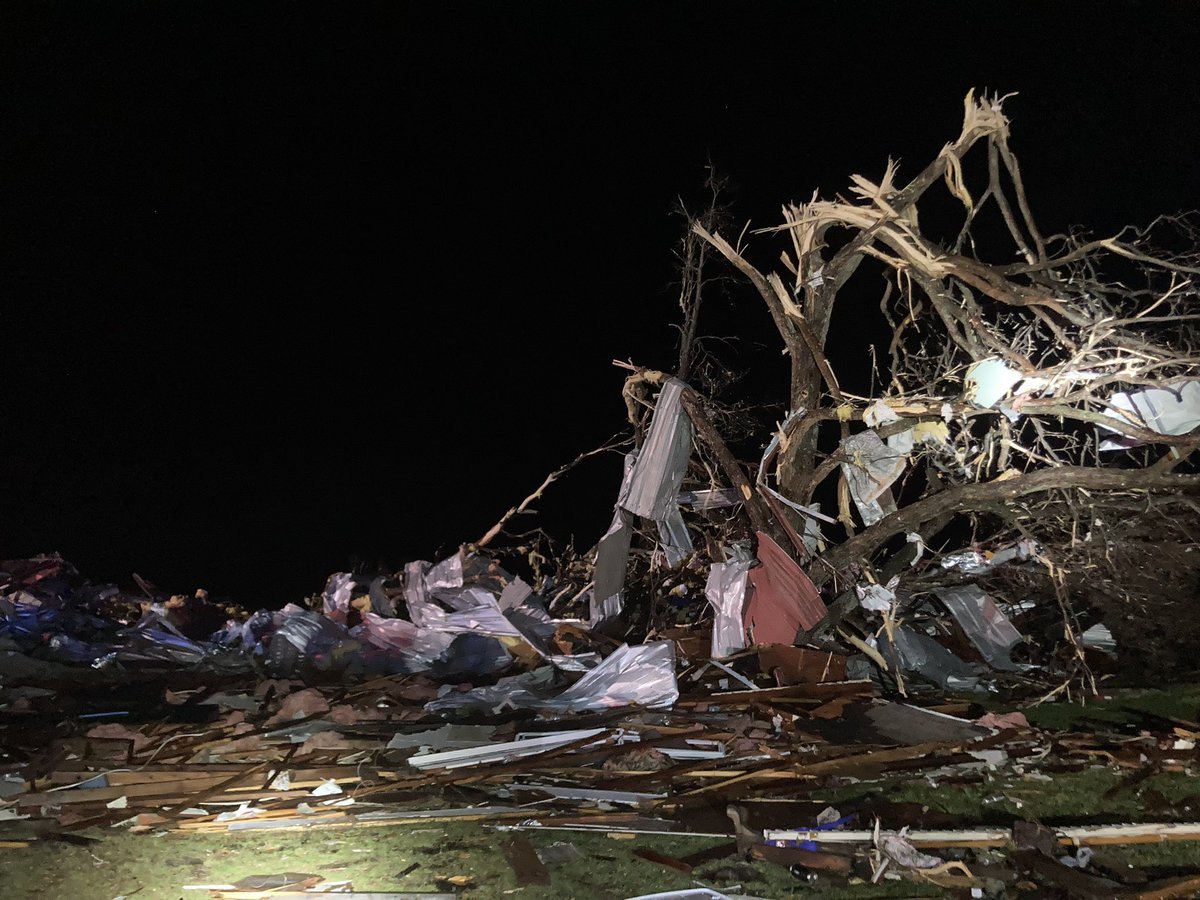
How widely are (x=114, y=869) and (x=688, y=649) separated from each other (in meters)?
3.52

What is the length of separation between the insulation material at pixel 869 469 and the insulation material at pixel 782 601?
0.70m

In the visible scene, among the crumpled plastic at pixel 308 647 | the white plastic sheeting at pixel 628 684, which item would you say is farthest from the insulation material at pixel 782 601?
the crumpled plastic at pixel 308 647

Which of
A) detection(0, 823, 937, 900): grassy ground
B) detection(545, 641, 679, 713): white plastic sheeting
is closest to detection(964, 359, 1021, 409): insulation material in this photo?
detection(545, 641, 679, 713): white plastic sheeting

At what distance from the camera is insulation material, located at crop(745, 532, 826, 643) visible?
211 inches

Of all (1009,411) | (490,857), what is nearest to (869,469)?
(1009,411)

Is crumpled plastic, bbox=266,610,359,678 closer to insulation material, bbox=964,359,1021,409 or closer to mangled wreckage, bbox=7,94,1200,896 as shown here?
mangled wreckage, bbox=7,94,1200,896

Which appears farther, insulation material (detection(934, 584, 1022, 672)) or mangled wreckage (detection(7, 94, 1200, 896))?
insulation material (detection(934, 584, 1022, 672))

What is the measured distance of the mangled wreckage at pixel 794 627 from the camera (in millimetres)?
3621

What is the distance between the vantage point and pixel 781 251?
6.09 m

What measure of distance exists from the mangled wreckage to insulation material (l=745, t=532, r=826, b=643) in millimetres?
16

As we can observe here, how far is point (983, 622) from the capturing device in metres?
5.70

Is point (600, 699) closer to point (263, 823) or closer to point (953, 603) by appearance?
point (263, 823)

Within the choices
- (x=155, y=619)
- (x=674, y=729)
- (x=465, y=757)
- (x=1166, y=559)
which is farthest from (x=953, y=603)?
(x=155, y=619)

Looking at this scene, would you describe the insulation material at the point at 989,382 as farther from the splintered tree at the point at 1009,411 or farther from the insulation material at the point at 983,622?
the insulation material at the point at 983,622
